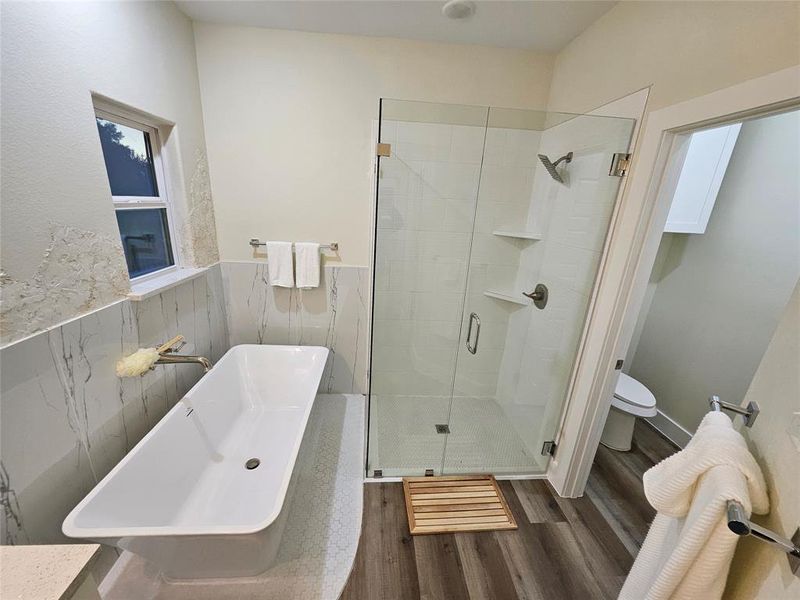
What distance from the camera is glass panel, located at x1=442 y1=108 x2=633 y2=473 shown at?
69.7 inches

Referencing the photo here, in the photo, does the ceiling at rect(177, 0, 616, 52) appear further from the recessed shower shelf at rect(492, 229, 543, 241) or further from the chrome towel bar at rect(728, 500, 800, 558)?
the chrome towel bar at rect(728, 500, 800, 558)

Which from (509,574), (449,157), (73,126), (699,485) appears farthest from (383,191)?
(509,574)

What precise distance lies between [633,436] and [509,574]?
167 cm

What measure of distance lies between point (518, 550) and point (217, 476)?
1689mm

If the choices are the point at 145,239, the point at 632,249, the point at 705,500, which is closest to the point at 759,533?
the point at 705,500

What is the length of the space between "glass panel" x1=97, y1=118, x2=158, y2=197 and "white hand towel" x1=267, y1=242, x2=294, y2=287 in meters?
0.74

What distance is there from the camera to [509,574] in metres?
A: 1.49

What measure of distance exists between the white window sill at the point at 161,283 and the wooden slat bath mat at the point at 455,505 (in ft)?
5.90

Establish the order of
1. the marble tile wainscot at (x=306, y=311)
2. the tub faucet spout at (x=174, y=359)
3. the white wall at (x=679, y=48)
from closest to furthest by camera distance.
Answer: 1. the white wall at (x=679, y=48)
2. the tub faucet spout at (x=174, y=359)
3. the marble tile wainscot at (x=306, y=311)

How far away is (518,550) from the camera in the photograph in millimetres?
1605

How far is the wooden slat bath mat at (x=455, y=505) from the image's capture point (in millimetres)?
1702

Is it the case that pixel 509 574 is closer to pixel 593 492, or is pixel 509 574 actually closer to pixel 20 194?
pixel 593 492

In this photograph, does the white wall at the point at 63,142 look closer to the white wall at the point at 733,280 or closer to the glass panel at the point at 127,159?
the glass panel at the point at 127,159

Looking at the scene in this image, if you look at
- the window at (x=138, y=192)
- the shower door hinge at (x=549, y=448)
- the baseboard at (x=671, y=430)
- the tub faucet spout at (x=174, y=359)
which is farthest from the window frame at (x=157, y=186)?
the baseboard at (x=671, y=430)
